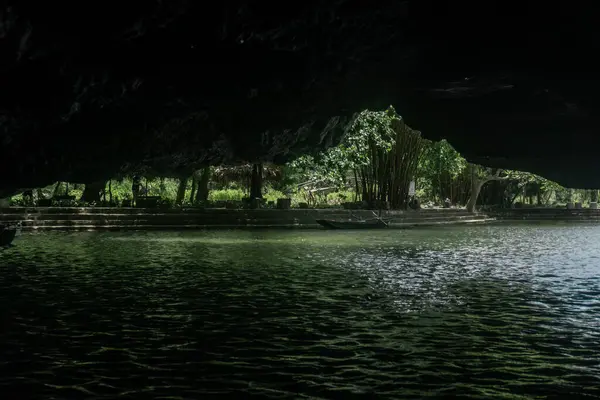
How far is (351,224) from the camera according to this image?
40.5m

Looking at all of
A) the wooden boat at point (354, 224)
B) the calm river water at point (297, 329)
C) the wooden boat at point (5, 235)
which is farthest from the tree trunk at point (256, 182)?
the calm river water at point (297, 329)

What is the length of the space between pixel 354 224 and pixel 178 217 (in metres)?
10.2

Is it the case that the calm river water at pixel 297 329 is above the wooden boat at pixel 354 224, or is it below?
below

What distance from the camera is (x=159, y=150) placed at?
67.0 ft

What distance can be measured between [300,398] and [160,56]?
29.4 ft

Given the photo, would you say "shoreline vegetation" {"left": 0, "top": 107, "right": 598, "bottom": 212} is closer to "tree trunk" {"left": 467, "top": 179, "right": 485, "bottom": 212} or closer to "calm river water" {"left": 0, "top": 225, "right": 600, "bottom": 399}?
"tree trunk" {"left": 467, "top": 179, "right": 485, "bottom": 212}

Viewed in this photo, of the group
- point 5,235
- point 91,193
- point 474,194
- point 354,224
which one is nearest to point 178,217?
point 91,193

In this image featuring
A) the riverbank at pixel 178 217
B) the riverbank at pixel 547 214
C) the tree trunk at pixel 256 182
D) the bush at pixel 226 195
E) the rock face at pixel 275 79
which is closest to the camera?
the rock face at pixel 275 79

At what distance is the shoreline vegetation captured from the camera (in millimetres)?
42531

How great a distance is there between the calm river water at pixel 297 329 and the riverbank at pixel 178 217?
A: 1773 cm

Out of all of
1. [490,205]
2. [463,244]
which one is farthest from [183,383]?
[490,205]

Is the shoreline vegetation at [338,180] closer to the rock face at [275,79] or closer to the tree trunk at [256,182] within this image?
the tree trunk at [256,182]

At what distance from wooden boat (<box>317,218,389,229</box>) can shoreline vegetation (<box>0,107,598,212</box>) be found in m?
4.14

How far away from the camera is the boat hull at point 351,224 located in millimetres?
39812
